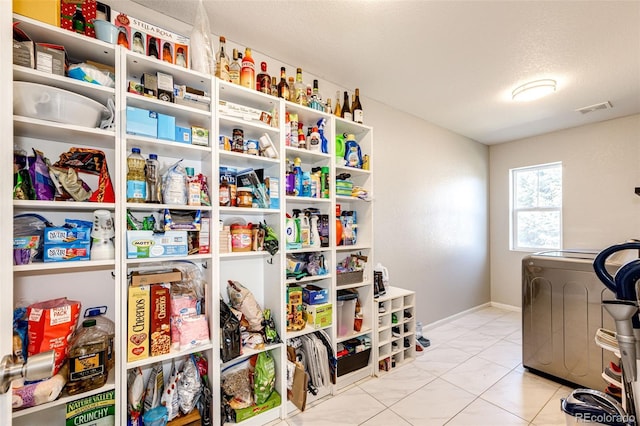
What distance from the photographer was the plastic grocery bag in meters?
1.54

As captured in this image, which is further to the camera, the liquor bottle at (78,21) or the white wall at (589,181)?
the white wall at (589,181)

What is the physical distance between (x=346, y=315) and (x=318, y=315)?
1.11 feet

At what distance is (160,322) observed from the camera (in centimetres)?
142

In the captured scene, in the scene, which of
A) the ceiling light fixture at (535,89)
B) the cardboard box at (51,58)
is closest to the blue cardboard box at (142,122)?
the cardboard box at (51,58)

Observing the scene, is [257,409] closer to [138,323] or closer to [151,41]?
[138,323]

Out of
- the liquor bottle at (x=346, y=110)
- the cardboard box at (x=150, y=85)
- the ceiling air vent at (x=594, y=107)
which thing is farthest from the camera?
the ceiling air vent at (x=594, y=107)

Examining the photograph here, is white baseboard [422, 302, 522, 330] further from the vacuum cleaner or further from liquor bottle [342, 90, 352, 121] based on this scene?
liquor bottle [342, 90, 352, 121]

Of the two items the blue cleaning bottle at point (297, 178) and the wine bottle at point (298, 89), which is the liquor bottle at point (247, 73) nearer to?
the wine bottle at point (298, 89)

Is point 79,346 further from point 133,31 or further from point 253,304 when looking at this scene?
point 133,31

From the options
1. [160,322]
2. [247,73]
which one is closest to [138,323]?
[160,322]

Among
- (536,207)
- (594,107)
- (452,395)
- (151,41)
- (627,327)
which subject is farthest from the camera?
(536,207)

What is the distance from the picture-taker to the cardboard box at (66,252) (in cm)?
116

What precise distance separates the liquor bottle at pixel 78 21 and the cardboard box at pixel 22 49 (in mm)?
209

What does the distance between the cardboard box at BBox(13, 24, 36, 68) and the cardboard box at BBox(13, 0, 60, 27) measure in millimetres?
88
